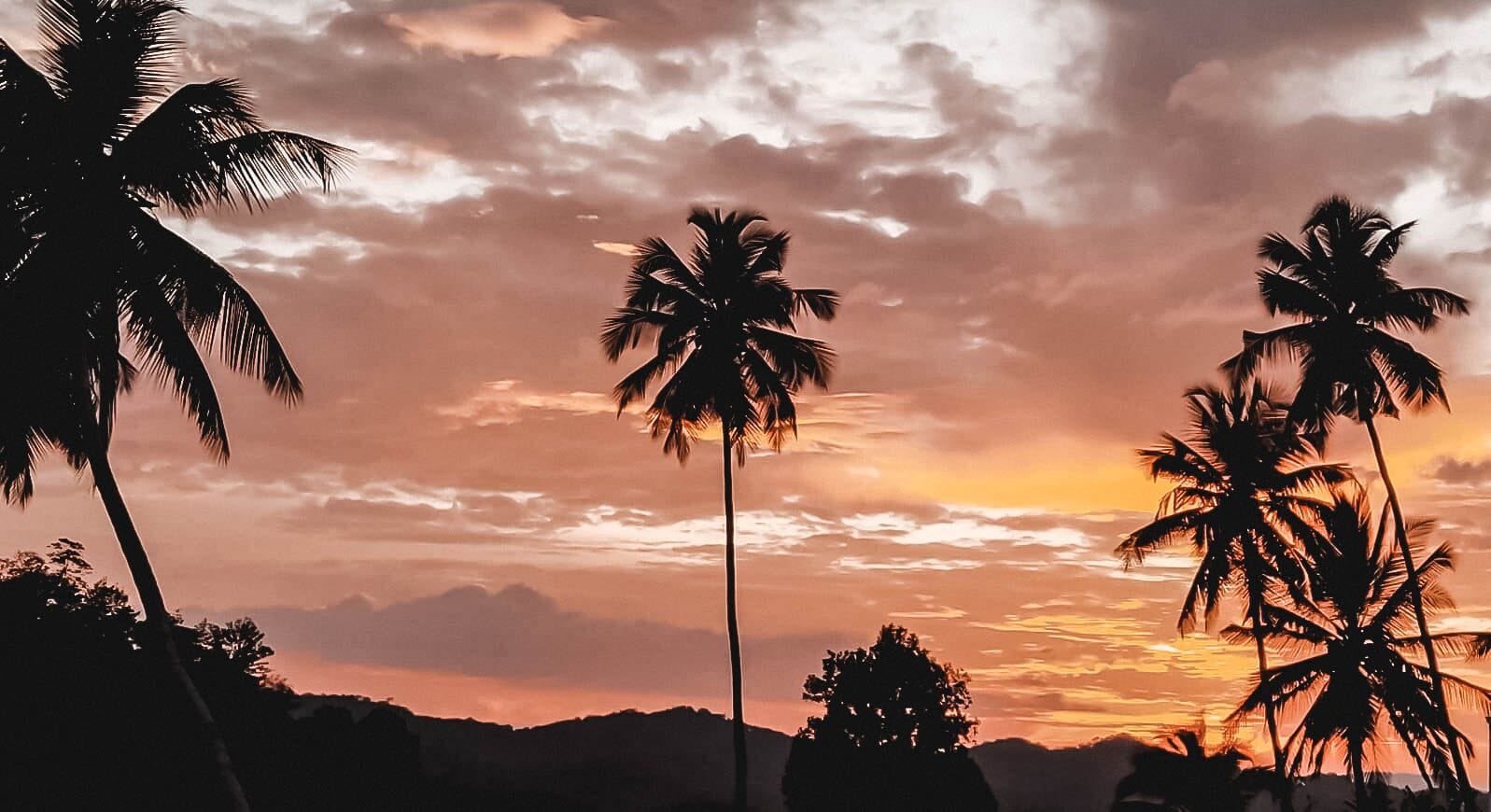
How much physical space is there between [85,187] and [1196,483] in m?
35.1

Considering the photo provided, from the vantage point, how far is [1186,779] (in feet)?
193

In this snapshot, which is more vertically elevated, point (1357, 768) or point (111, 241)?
point (111, 241)

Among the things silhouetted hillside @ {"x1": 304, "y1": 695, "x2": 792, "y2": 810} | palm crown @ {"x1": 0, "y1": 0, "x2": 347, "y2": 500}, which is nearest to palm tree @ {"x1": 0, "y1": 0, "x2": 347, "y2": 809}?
palm crown @ {"x1": 0, "y1": 0, "x2": 347, "y2": 500}

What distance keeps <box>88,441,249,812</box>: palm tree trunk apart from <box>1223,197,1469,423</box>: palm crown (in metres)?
31.1

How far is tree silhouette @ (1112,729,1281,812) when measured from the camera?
5834 cm

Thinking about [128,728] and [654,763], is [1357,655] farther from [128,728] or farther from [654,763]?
[654,763]

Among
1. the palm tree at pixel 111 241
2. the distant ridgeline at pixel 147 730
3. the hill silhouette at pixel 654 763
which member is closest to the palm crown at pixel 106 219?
the palm tree at pixel 111 241

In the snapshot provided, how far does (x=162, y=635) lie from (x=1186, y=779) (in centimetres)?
4927

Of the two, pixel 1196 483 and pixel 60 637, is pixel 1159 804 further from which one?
pixel 60 637

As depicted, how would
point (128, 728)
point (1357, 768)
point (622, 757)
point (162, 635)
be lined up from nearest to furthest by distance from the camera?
1. point (162, 635)
2. point (128, 728)
3. point (1357, 768)
4. point (622, 757)

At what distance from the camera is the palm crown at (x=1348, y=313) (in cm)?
3847

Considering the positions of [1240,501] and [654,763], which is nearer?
[1240,501]

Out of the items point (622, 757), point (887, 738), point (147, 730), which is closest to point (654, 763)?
point (622, 757)

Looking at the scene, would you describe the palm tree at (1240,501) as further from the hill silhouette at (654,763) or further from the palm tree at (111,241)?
the hill silhouette at (654,763)
